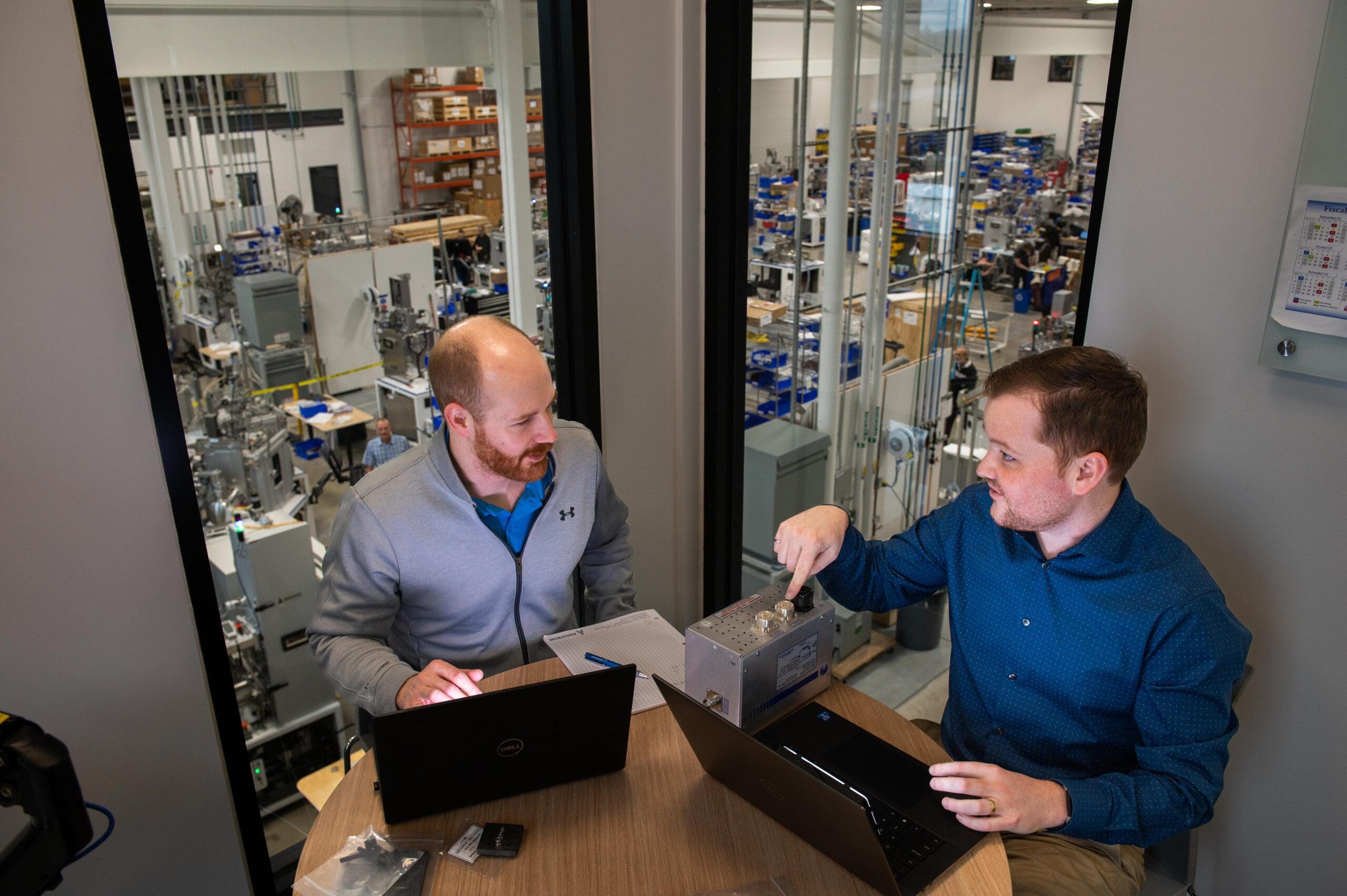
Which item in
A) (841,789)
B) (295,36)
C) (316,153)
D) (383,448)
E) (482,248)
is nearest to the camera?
(841,789)

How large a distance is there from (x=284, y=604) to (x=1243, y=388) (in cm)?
341

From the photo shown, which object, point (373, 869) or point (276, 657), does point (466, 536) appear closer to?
point (373, 869)

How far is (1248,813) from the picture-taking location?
1920 mm

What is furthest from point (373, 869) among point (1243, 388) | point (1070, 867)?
point (1243, 388)

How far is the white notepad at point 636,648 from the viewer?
5.37 feet

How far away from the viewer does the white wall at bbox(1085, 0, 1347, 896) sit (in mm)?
1644

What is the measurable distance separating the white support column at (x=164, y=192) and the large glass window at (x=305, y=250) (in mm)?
17

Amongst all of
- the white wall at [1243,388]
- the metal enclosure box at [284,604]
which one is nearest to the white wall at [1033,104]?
the white wall at [1243,388]

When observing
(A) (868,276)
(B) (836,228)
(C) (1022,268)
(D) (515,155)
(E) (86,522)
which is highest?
(D) (515,155)

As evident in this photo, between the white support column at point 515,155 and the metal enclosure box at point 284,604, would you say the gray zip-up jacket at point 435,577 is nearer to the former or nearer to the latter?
the white support column at point 515,155

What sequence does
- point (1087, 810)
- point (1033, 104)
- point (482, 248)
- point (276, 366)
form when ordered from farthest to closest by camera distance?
point (1033, 104) < point (482, 248) < point (276, 366) < point (1087, 810)

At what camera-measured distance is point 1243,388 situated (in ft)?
5.74

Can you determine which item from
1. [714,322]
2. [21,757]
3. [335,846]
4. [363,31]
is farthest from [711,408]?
[363,31]

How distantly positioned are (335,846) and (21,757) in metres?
0.42
